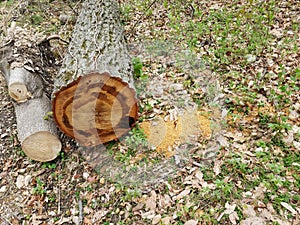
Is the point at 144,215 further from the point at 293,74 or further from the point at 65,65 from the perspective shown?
the point at 293,74

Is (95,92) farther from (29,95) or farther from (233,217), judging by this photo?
(233,217)

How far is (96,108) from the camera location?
296 centimetres

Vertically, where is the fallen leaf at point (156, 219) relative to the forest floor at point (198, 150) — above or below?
below

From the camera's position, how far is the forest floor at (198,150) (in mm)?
2658

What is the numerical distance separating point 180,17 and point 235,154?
389 cm

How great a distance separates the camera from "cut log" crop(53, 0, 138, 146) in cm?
285

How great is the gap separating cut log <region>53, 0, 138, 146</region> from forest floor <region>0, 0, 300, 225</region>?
0.33m

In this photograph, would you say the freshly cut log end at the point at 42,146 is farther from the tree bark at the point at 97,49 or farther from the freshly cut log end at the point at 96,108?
the tree bark at the point at 97,49

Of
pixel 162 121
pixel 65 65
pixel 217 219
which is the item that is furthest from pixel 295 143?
pixel 65 65

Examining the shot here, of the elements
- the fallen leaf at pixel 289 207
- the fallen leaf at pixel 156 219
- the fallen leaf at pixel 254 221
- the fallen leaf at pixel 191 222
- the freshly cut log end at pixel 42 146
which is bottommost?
the fallen leaf at pixel 156 219

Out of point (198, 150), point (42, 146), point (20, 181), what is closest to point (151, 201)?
point (198, 150)

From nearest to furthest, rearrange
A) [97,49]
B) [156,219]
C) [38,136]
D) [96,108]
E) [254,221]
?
[254,221]
[156,219]
[96,108]
[38,136]
[97,49]

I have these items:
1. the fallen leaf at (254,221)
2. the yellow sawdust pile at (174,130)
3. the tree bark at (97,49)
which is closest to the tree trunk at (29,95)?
the tree bark at (97,49)

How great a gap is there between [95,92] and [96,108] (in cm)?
19
